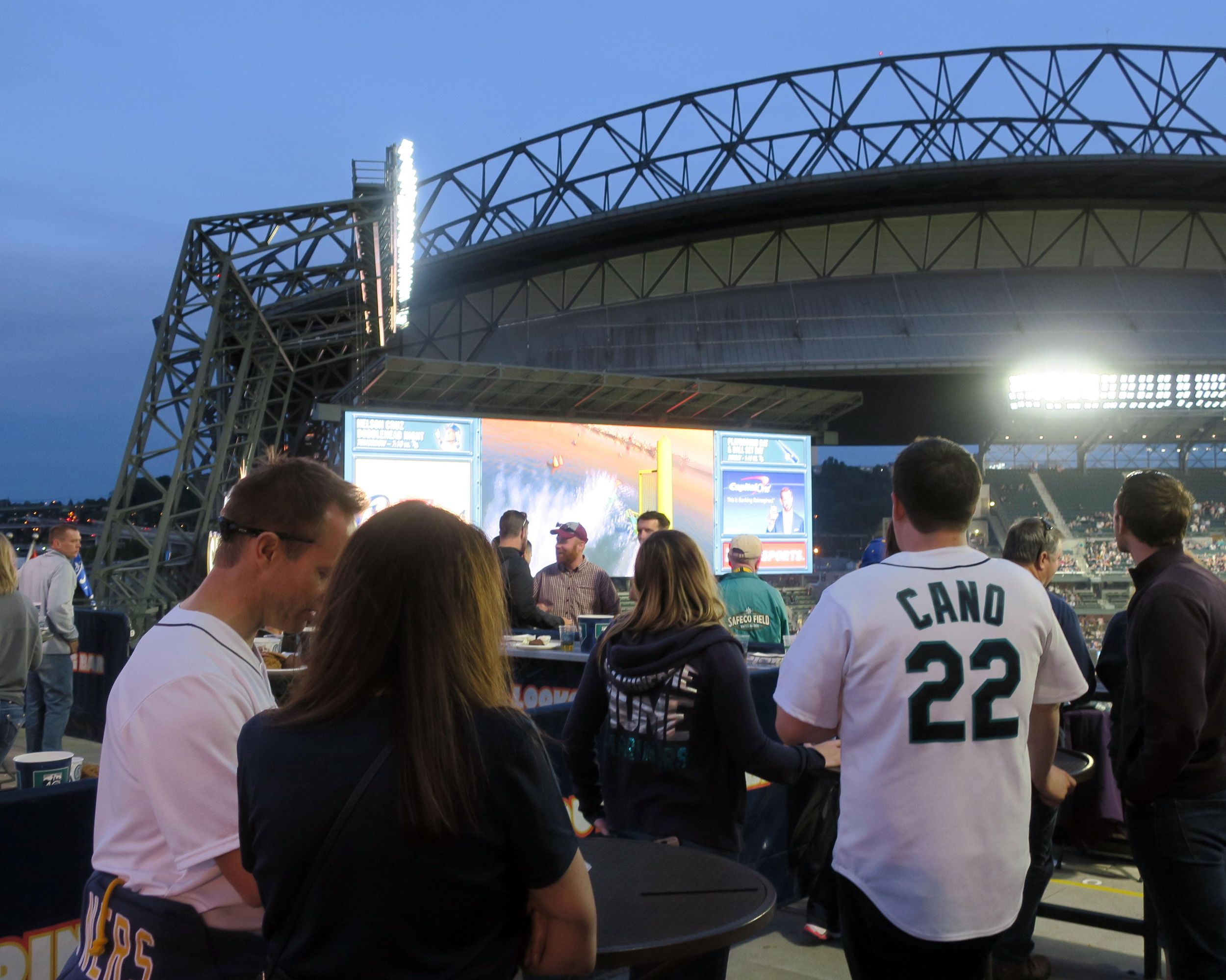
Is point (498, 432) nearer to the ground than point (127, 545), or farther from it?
farther from it

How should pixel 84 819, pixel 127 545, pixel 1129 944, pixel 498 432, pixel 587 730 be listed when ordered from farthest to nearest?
pixel 127 545
pixel 498 432
pixel 1129 944
pixel 587 730
pixel 84 819

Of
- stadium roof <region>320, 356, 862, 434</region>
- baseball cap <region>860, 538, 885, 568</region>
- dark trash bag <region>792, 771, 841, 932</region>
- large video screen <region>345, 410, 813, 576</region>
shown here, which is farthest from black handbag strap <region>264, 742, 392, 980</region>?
stadium roof <region>320, 356, 862, 434</region>

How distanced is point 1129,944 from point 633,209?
2374 cm

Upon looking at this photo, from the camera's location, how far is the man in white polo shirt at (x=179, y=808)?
1817mm

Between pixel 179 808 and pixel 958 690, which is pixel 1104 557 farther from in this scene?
pixel 179 808

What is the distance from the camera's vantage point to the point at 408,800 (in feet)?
4.76

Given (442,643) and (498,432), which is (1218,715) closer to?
(442,643)

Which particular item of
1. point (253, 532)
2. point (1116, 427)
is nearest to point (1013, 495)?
point (1116, 427)

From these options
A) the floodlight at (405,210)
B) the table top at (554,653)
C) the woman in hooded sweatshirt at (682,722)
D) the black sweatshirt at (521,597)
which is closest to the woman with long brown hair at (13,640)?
the table top at (554,653)

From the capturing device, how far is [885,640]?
245cm

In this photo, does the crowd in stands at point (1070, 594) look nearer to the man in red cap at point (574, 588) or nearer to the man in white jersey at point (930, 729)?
the man in red cap at point (574, 588)

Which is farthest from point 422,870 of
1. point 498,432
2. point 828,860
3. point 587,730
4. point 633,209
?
point 633,209

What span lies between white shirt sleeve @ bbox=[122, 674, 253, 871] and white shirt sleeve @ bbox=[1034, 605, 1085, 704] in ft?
6.87

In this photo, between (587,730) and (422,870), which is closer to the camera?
(422,870)
